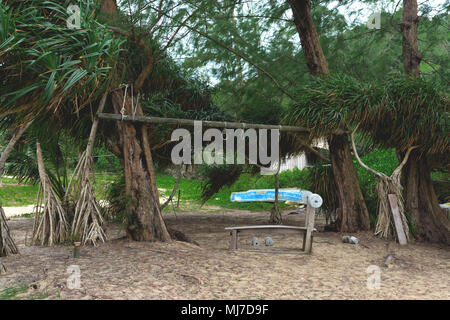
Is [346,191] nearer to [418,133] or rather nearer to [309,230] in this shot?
[418,133]

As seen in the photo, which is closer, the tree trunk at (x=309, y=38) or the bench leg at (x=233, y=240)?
the bench leg at (x=233, y=240)

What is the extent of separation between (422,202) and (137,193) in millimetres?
5050

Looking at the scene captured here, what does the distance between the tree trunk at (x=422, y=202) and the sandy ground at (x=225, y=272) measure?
2.90 ft

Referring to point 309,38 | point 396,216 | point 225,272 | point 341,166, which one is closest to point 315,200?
point 225,272

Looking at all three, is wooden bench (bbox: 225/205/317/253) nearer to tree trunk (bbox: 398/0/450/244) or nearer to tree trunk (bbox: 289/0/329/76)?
tree trunk (bbox: 398/0/450/244)

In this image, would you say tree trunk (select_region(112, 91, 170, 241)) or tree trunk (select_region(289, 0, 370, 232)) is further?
tree trunk (select_region(289, 0, 370, 232))

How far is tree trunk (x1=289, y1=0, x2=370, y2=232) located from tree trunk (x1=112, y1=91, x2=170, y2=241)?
333 centimetres

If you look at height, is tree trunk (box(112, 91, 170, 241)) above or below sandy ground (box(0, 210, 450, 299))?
above

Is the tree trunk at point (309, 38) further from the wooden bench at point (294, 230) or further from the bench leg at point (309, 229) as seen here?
the wooden bench at point (294, 230)

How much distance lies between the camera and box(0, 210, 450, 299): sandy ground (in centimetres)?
366

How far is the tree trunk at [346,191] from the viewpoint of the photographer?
7.26 metres

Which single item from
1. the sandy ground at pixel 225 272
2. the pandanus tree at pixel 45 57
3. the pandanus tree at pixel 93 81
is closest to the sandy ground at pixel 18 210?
the sandy ground at pixel 225 272

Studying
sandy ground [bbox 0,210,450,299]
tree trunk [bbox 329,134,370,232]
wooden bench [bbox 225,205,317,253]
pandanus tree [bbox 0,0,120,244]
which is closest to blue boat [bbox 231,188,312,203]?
tree trunk [bbox 329,134,370,232]

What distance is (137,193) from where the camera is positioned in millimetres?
5699
